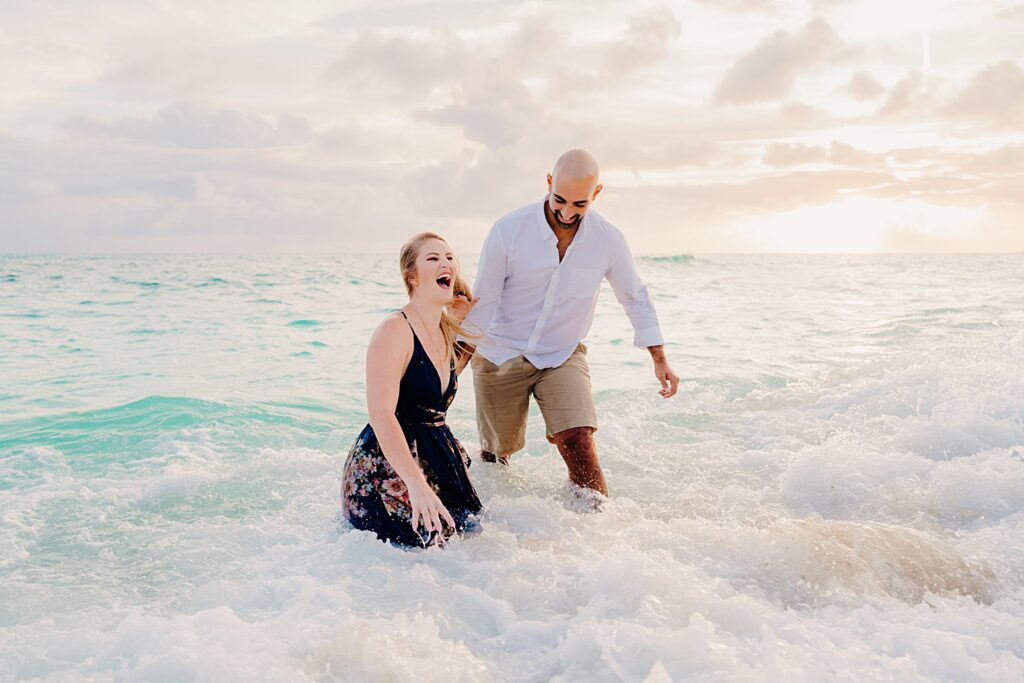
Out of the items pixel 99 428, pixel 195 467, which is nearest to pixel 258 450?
pixel 195 467

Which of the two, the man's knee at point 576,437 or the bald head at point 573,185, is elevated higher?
the bald head at point 573,185

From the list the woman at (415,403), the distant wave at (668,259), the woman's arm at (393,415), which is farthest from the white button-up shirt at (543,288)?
the distant wave at (668,259)

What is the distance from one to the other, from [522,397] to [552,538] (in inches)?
46.4

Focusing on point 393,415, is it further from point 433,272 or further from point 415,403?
point 433,272

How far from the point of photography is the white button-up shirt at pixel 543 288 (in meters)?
4.84

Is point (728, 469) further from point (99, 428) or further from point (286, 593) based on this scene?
point (99, 428)

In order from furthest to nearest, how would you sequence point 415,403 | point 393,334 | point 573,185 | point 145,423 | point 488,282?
1. point 145,423
2. point 488,282
3. point 573,185
4. point 415,403
5. point 393,334

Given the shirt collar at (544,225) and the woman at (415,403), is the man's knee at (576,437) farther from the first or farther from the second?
the shirt collar at (544,225)

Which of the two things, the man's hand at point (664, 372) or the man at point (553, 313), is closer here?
the man at point (553, 313)

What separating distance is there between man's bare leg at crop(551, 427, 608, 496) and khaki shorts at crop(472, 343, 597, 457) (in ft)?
0.16

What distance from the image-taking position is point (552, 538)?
434 centimetres

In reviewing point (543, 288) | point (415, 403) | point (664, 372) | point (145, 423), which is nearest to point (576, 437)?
point (664, 372)

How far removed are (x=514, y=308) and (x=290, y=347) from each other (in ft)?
29.4

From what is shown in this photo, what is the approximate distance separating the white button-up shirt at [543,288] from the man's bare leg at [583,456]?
0.47 metres
